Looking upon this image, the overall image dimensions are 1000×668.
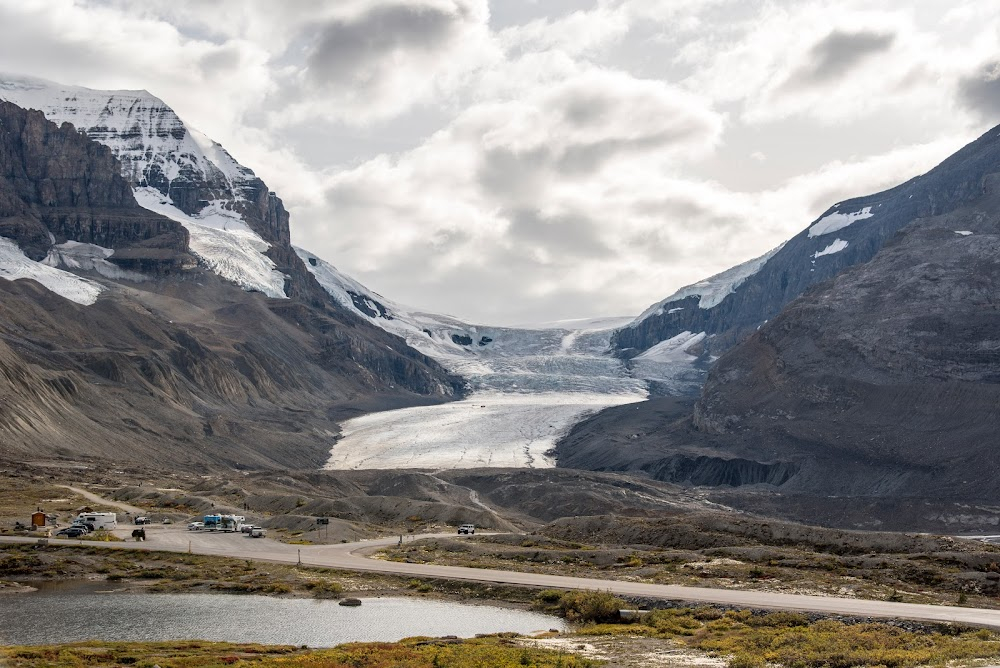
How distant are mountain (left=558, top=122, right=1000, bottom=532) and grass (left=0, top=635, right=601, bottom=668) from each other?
3493 inches

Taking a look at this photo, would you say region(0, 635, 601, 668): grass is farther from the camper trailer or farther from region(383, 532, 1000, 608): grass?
the camper trailer

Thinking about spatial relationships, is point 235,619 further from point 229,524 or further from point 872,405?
point 872,405

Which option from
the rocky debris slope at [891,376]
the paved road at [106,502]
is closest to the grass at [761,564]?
the paved road at [106,502]

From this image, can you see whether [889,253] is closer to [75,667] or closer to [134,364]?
[134,364]

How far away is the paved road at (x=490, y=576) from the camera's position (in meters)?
44.5

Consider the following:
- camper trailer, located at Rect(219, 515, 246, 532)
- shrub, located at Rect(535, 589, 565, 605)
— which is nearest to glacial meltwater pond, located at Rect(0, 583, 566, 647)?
shrub, located at Rect(535, 589, 565, 605)

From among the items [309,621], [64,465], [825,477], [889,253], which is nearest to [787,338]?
[889,253]

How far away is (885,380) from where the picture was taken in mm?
157875

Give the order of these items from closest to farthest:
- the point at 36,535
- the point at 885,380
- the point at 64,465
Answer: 1. the point at 36,535
2. the point at 64,465
3. the point at 885,380

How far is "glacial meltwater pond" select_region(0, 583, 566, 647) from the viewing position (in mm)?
44656

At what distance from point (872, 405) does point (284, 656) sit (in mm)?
132844

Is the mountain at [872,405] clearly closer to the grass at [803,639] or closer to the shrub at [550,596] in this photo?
the shrub at [550,596]

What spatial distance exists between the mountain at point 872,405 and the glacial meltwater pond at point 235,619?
7867cm

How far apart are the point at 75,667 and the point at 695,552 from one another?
43516 millimetres
